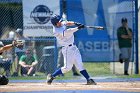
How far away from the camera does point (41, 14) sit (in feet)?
54.5

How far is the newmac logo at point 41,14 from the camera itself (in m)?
16.6

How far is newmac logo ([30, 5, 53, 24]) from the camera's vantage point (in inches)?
653

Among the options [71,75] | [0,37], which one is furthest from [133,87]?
[0,37]

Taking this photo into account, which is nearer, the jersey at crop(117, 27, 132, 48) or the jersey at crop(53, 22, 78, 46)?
the jersey at crop(53, 22, 78, 46)

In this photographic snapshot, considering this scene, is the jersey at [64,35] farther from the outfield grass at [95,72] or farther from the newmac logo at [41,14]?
Result: the newmac logo at [41,14]

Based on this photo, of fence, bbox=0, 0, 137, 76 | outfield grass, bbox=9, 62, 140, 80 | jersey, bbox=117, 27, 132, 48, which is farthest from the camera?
fence, bbox=0, 0, 137, 76

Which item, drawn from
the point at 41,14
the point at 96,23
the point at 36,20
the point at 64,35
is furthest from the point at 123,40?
the point at 64,35

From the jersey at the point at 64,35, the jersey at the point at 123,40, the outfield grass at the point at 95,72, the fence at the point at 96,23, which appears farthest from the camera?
the fence at the point at 96,23

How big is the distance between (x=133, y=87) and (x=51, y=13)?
16.6 ft

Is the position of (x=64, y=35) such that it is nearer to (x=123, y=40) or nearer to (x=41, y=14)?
(x=41, y=14)

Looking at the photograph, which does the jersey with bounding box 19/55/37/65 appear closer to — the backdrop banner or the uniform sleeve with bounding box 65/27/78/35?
the backdrop banner

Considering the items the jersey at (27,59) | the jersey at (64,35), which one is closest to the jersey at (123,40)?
the jersey at (27,59)

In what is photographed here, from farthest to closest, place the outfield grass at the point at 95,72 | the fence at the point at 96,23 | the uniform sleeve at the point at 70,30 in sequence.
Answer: the fence at the point at 96,23 → the outfield grass at the point at 95,72 → the uniform sleeve at the point at 70,30

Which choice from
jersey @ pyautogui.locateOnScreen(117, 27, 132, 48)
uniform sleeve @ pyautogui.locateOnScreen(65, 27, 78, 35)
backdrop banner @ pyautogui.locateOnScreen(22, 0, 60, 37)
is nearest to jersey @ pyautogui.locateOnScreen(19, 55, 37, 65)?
backdrop banner @ pyautogui.locateOnScreen(22, 0, 60, 37)
